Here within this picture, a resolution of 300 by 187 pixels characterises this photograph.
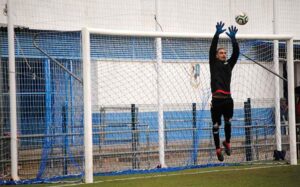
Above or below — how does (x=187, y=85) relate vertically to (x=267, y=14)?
below

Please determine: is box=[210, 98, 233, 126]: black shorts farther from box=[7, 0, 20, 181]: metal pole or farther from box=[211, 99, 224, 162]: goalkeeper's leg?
box=[7, 0, 20, 181]: metal pole

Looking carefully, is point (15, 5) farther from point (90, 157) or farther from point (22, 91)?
point (90, 157)

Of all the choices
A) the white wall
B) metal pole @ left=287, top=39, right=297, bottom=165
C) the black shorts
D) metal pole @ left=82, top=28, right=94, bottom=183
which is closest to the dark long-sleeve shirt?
the black shorts

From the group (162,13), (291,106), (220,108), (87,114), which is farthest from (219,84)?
(162,13)

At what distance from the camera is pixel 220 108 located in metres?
14.0

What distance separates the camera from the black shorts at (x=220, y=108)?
1395 centimetres

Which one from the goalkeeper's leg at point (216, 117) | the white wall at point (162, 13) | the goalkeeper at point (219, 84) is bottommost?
the goalkeeper's leg at point (216, 117)

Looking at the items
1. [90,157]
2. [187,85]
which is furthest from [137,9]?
[90,157]

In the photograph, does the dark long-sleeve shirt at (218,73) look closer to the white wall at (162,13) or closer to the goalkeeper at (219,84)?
the goalkeeper at (219,84)

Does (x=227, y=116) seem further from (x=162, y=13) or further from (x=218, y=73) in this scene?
(x=162, y=13)

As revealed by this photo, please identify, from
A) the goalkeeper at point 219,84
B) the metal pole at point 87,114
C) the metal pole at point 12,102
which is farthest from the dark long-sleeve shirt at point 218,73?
the metal pole at point 12,102

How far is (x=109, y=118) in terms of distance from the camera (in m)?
18.5

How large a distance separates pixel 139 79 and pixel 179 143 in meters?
2.01

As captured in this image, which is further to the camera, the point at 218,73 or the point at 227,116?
the point at 227,116
